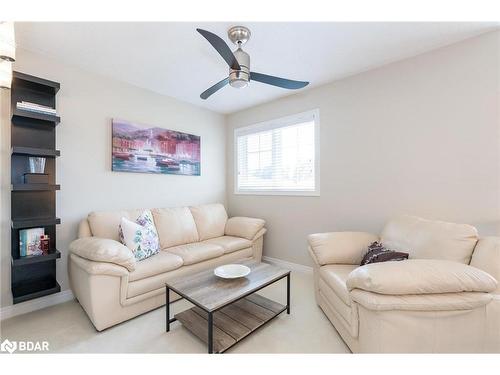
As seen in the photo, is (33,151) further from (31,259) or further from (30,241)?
(31,259)

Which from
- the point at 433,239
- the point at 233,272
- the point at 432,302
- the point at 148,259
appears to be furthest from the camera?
the point at 148,259

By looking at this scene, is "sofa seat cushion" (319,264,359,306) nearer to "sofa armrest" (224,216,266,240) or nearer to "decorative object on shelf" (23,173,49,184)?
"sofa armrest" (224,216,266,240)

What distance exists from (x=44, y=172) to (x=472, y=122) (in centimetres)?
391

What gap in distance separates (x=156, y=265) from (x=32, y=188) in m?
1.25

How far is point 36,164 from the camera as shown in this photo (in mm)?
2084

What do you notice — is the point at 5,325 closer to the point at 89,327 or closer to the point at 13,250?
the point at 13,250

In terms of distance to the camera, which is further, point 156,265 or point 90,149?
point 90,149

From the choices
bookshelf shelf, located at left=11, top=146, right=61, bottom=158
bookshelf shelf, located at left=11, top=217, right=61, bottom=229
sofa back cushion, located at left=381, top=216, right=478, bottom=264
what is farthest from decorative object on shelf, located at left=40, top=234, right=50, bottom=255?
sofa back cushion, located at left=381, top=216, right=478, bottom=264

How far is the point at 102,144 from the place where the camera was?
2.61 meters

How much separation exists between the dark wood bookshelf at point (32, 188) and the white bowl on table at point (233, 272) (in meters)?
1.50

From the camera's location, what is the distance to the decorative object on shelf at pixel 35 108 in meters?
1.94

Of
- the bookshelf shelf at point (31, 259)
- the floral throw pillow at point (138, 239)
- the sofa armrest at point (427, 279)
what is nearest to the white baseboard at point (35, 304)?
the bookshelf shelf at point (31, 259)

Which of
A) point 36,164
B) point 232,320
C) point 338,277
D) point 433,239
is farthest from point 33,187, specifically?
point 433,239
